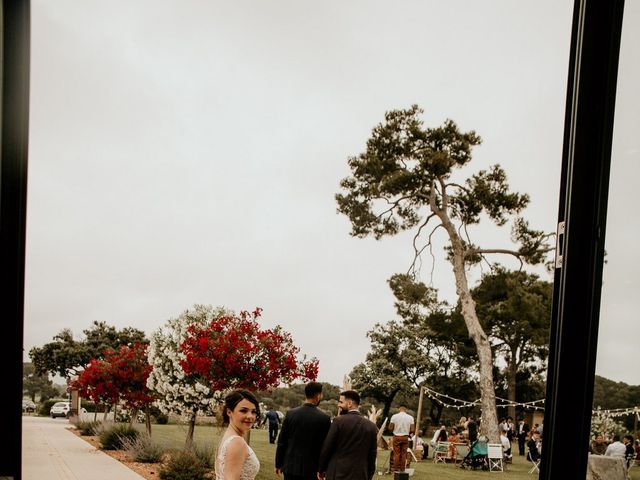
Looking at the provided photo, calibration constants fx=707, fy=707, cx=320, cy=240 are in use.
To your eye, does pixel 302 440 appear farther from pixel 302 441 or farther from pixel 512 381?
pixel 512 381

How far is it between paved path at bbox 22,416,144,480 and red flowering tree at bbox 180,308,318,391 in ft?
4.85

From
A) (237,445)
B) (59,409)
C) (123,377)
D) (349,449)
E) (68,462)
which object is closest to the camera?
(237,445)

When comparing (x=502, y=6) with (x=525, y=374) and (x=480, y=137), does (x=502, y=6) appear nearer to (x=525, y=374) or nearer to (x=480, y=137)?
(x=480, y=137)

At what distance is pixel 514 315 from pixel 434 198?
369cm

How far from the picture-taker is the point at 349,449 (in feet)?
13.9

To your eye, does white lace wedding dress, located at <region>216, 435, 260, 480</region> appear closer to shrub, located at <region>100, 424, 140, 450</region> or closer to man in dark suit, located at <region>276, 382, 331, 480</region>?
man in dark suit, located at <region>276, 382, 331, 480</region>

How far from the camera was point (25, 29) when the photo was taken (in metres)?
1.67

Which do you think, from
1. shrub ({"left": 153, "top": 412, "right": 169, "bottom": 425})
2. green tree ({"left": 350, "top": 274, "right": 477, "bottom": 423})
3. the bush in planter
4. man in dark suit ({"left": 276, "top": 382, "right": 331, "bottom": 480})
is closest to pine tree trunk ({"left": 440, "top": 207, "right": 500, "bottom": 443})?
green tree ({"left": 350, "top": 274, "right": 477, "bottom": 423})

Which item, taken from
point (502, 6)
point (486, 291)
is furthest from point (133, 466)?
point (486, 291)

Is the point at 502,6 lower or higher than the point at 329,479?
higher

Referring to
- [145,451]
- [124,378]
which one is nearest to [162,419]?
[124,378]

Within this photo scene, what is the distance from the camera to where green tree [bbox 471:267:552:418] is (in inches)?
608

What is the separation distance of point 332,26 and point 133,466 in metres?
7.57

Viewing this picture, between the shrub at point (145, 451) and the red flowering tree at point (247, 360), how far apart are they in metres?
1.70
